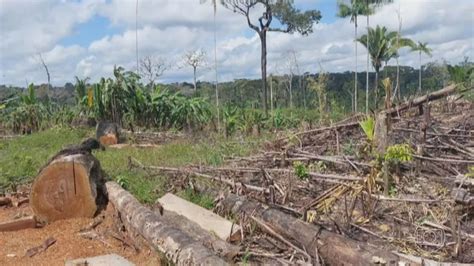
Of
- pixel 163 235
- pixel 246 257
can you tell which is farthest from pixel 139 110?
pixel 246 257

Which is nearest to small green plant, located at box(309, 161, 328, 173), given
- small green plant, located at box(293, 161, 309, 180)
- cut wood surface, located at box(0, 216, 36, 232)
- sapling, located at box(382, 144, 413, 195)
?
small green plant, located at box(293, 161, 309, 180)

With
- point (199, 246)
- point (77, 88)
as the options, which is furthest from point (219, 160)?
point (77, 88)

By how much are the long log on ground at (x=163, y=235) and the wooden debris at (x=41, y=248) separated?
65cm

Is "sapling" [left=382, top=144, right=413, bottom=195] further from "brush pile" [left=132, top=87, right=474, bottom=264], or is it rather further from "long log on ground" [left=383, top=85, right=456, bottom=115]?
"long log on ground" [left=383, top=85, right=456, bottom=115]

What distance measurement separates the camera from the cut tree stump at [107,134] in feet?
35.1

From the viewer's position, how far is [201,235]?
4051 mm

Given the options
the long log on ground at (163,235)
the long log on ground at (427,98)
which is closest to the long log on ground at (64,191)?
the long log on ground at (163,235)

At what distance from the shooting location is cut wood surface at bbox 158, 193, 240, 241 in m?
4.05

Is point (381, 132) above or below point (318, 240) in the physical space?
above

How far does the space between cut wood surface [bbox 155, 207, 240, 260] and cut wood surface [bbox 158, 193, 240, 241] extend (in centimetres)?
5

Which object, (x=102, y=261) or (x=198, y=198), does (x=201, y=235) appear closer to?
(x=102, y=261)

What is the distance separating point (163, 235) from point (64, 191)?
1.64 m

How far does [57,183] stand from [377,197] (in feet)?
10.0

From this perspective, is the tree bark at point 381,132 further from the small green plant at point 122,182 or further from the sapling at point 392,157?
the small green plant at point 122,182
